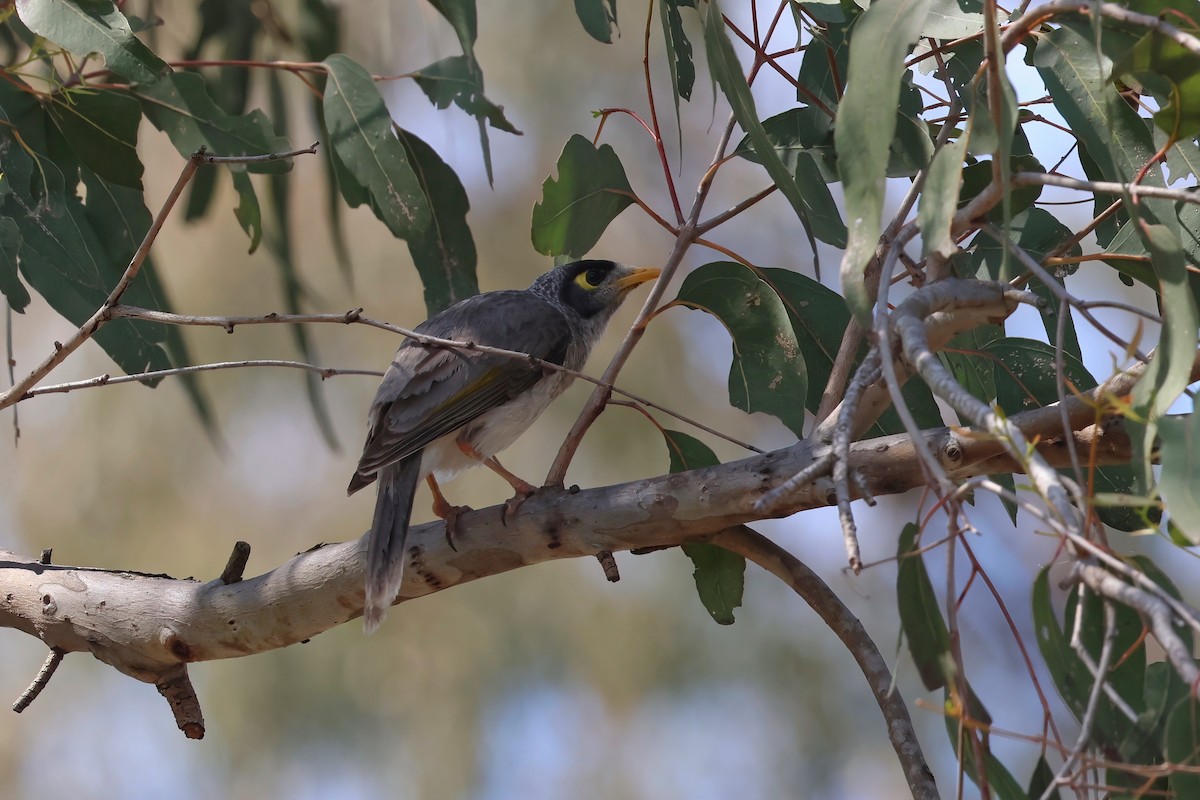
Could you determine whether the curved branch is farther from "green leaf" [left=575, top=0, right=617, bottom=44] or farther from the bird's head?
the bird's head

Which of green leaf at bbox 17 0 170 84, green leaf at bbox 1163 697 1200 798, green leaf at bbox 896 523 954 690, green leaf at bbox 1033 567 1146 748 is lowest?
green leaf at bbox 1163 697 1200 798

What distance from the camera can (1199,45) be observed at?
1.40 meters

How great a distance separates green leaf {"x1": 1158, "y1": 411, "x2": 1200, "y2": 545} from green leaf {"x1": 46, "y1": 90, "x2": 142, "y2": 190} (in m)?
2.36

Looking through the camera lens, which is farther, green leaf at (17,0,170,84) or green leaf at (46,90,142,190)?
green leaf at (46,90,142,190)

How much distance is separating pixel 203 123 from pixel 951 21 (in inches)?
76.2

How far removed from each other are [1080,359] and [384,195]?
172 cm

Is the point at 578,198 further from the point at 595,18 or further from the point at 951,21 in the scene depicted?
the point at 951,21

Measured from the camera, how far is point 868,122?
5.37 ft

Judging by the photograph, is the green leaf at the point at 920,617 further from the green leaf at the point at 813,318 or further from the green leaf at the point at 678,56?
the green leaf at the point at 678,56

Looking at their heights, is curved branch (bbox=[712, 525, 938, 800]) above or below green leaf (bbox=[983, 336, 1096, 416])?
below

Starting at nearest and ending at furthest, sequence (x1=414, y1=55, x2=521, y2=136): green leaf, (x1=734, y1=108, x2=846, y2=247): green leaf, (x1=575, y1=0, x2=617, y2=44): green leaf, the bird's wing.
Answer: (x1=734, y1=108, x2=846, y2=247): green leaf → (x1=575, y1=0, x2=617, y2=44): green leaf → the bird's wing → (x1=414, y1=55, x2=521, y2=136): green leaf

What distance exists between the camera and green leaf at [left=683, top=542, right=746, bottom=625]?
2.63 meters

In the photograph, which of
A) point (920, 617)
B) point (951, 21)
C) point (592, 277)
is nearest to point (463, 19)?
point (592, 277)

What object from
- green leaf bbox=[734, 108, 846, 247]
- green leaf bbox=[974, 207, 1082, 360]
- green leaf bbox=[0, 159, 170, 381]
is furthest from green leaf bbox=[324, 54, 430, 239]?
green leaf bbox=[974, 207, 1082, 360]
